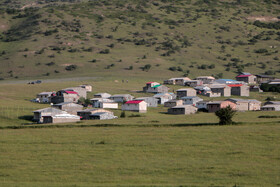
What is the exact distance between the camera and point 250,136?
51781 millimetres

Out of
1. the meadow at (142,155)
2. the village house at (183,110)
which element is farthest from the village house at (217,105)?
the meadow at (142,155)

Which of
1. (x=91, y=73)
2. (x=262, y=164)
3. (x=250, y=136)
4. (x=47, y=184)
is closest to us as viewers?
(x=47, y=184)

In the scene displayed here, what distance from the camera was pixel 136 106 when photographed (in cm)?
10062

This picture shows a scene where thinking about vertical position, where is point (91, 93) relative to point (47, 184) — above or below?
above

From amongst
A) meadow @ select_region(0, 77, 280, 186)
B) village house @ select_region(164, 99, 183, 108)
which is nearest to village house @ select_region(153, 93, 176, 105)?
village house @ select_region(164, 99, 183, 108)

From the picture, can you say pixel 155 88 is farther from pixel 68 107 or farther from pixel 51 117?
pixel 51 117

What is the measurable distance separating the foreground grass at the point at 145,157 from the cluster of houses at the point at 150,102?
94.5ft

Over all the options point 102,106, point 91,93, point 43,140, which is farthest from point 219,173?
point 91,93

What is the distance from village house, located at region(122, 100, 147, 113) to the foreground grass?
1594 inches

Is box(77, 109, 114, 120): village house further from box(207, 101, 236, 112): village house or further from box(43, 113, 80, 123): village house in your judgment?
box(207, 101, 236, 112): village house

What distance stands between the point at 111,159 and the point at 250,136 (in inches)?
678

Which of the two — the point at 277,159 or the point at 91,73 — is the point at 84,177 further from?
the point at 91,73

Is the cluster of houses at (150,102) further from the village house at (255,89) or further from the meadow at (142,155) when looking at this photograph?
the meadow at (142,155)

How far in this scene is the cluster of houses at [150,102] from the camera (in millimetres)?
88375
